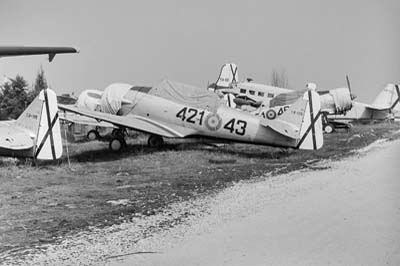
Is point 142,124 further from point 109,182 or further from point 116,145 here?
point 109,182

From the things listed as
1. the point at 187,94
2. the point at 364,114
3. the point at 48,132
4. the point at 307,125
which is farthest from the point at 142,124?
the point at 364,114

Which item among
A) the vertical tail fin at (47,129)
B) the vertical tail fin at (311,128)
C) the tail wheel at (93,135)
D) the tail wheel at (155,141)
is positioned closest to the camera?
the vertical tail fin at (47,129)

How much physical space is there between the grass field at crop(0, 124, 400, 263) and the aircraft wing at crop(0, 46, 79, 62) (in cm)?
139

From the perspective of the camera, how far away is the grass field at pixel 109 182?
148 inches

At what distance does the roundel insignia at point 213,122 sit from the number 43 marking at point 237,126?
0.23 meters

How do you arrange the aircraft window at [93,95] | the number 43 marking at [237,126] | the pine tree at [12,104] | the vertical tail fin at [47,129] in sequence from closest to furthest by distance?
the vertical tail fin at [47,129], the number 43 marking at [237,126], the aircraft window at [93,95], the pine tree at [12,104]

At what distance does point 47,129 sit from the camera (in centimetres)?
723

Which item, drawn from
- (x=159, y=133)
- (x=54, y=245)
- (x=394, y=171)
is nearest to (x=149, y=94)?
(x=159, y=133)

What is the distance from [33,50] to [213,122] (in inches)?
238

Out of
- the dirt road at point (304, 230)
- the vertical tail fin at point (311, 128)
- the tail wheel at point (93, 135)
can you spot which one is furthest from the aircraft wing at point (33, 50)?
the tail wheel at point (93, 135)

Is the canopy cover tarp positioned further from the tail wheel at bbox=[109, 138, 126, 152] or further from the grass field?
the tail wheel at bbox=[109, 138, 126, 152]

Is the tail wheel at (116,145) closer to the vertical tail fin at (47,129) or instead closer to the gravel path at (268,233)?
the vertical tail fin at (47,129)

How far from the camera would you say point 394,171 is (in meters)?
2.10

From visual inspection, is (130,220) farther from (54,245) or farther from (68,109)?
(68,109)
